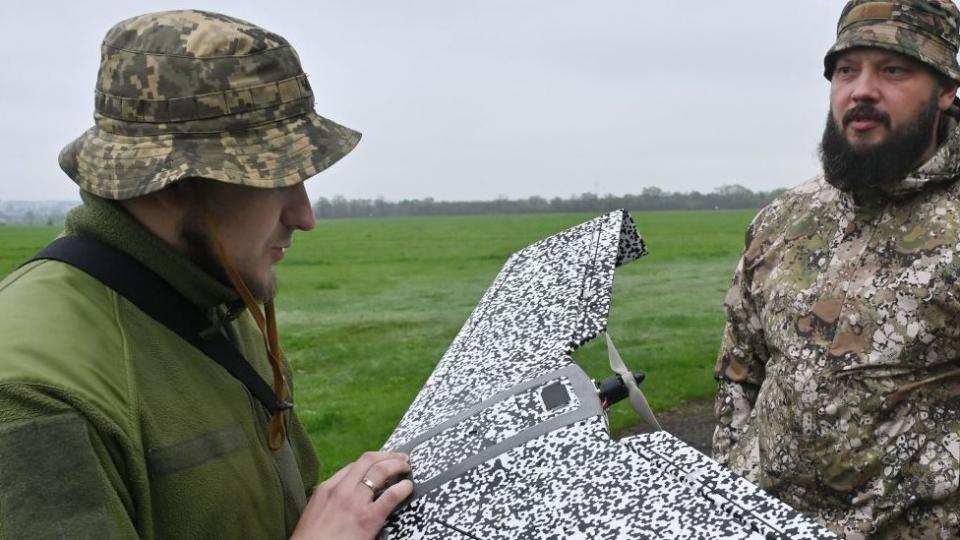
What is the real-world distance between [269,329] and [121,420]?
0.56m

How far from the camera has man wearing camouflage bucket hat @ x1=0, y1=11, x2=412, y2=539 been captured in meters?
1.67

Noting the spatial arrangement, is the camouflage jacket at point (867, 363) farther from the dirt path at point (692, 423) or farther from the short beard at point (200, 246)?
the dirt path at point (692, 423)

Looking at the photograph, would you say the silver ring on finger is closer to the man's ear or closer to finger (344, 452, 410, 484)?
finger (344, 452, 410, 484)

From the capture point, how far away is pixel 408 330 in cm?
1831

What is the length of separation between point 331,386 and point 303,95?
1058 cm

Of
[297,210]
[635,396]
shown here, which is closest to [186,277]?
[297,210]

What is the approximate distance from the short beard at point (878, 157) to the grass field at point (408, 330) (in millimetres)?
4648

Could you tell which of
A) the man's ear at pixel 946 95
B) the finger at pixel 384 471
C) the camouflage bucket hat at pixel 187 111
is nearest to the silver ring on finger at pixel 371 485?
the finger at pixel 384 471

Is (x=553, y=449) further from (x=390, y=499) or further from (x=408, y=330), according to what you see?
(x=408, y=330)

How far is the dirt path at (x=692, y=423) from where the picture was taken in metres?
8.51

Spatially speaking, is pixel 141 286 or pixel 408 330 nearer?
pixel 141 286

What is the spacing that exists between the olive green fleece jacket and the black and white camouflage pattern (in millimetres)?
352

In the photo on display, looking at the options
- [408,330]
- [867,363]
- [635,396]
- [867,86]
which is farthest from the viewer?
[408,330]

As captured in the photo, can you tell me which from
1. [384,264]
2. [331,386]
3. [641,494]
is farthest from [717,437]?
[384,264]
